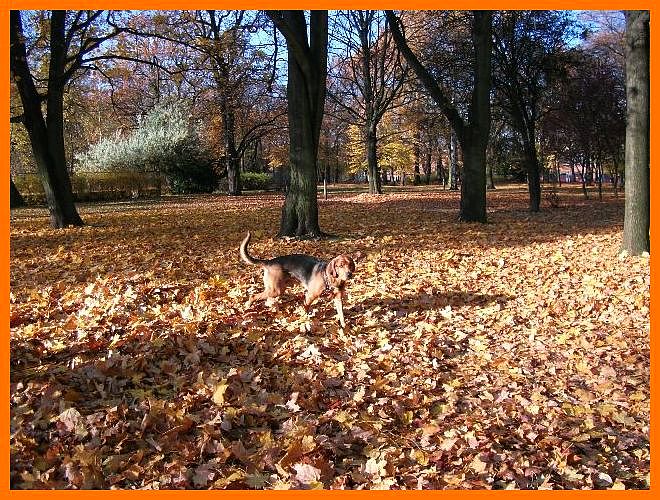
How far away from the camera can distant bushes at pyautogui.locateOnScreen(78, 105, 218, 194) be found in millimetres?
31250

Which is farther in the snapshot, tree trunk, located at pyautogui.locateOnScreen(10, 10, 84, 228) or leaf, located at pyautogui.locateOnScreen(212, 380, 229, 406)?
tree trunk, located at pyautogui.locateOnScreen(10, 10, 84, 228)

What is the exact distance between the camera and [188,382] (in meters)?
4.28

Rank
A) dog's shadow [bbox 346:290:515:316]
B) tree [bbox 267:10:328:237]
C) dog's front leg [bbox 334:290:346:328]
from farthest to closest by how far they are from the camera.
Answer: tree [bbox 267:10:328:237], dog's shadow [bbox 346:290:515:316], dog's front leg [bbox 334:290:346:328]

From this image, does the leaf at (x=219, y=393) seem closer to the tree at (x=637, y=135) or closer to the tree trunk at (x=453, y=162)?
the tree at (x=637, y=135)

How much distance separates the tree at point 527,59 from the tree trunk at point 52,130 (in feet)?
50.5

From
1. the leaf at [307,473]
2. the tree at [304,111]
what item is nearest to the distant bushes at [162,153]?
the tree at [304,111]

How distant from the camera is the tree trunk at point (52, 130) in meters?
13.3

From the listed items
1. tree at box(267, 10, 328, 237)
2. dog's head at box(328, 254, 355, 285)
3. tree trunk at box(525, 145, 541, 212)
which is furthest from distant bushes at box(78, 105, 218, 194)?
dog's head at box(328, 254, 355, 285)

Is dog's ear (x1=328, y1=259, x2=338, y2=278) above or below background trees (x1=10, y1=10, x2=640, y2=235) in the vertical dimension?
below

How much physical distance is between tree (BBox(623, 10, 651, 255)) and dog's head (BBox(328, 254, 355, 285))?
20.7 feet

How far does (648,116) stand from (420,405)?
729cm

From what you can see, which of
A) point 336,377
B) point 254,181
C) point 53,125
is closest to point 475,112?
point 336,377

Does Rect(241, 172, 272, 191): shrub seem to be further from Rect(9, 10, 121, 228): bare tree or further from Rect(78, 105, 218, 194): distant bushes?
Rect(9, 10, 121, 228): bare tree

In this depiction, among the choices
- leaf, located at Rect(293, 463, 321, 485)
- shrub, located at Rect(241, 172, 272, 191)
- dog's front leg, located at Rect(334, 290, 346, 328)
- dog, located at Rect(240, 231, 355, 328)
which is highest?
shrub, located at Rect(241, 172, 272, 191)
